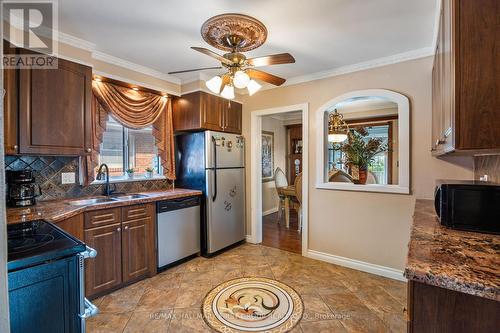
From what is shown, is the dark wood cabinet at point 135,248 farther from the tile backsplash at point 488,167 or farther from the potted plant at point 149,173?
the tile backsplash at point 488,167

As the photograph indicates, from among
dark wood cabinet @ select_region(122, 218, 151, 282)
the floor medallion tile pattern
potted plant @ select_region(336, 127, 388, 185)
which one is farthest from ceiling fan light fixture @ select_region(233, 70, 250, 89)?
potted plant @ select_region(336, 127, 388, 185)

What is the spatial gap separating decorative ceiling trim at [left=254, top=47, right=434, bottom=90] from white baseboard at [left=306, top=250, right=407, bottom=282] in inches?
92.3

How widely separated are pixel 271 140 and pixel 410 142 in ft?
11.9

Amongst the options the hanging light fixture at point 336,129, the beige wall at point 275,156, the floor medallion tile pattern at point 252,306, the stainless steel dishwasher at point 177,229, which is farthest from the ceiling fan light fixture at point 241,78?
the beige wall at point 275,156

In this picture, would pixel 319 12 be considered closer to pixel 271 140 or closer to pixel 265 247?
pixel 265 247

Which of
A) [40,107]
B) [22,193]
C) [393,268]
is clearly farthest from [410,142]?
[22,193]

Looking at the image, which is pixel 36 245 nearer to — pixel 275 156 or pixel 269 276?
pixel 269 276

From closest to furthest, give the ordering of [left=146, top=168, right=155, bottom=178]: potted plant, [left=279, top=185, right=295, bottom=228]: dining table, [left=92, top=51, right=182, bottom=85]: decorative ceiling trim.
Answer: [left=92, top=51, right=182, bottom=85]: decorative ceiling trim, [left=146, top=168, right=155, bottom=178]: potted plant, [left=279, top=185, right=295, bottom=228]: dining table

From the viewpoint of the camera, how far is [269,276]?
9.33 feet

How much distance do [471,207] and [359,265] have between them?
1921mm

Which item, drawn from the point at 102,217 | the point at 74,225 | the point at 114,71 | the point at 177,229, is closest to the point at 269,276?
the point at 177,229

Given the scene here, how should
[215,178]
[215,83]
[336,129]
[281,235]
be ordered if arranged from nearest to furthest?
[215,83], [215,178], [281,235], [336,129]

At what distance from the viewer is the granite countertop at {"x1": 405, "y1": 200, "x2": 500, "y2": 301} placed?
0.79m

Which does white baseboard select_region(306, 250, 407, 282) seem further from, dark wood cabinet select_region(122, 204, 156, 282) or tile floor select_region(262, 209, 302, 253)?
dark wood cabinet select_region(122, 204, 156, 282)
